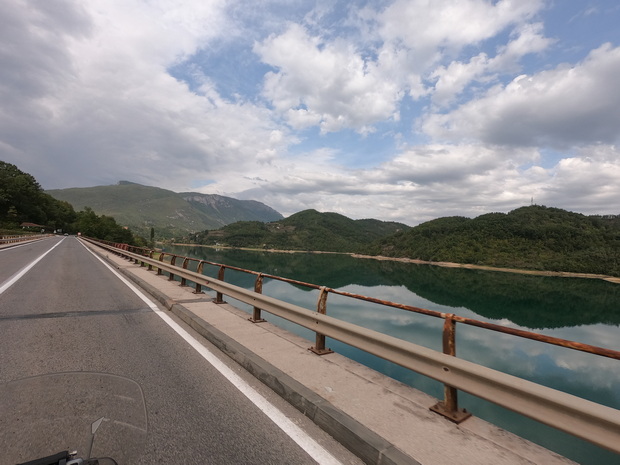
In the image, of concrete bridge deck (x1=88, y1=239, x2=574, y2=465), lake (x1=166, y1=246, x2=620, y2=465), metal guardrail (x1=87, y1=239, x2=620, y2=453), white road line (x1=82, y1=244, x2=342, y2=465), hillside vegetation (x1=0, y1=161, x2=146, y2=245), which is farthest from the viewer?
hillside vegetation (x1=0, y1=161, x2=146, y2=245)

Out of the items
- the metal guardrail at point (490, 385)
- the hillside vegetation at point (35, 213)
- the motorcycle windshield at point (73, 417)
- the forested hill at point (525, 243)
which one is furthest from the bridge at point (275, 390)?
the forested hill at point (525, 243)

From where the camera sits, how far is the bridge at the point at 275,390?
8.70ft

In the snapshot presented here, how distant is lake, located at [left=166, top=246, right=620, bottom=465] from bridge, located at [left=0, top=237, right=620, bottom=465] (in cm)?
1540

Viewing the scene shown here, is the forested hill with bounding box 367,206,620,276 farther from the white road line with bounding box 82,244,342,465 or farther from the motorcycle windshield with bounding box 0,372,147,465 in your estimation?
the motorcycle windshield with bounding box 0,372,147,465

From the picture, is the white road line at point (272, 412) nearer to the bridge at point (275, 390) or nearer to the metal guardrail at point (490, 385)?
the bridge at point (275, 390)

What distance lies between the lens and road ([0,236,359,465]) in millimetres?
2822

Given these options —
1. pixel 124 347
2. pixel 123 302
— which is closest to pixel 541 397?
pixel 124 347

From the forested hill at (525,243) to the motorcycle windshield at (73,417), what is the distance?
139m

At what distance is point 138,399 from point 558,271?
14083 centimetres

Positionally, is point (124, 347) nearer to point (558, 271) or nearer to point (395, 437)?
point (395, 437)

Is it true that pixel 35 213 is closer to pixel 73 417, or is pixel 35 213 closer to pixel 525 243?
pixel 73 417

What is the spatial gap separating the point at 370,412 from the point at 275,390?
4.09ft

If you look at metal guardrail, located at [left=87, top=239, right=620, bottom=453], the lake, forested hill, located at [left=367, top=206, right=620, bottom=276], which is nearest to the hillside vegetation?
the lake

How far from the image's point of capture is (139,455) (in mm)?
2654
